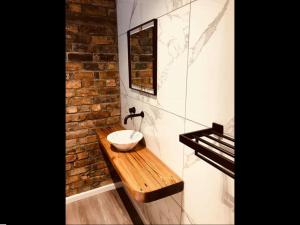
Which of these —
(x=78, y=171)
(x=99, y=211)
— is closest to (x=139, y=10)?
(x=78, y=171)

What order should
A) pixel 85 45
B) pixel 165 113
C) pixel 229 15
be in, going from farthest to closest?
pixel 85 45 → pixel 165 113 → pixel 229 15

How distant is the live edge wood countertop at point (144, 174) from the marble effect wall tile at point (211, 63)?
1.63ft

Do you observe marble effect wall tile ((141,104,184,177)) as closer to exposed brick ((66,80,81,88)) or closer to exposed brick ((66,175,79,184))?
exposed brick ((66,80,81,88))

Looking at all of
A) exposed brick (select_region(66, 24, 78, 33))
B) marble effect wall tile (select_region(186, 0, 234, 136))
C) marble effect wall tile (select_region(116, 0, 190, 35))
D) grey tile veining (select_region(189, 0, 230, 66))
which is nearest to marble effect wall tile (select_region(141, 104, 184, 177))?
marble effect wall tile (select_region(186, 0, 234, 136))

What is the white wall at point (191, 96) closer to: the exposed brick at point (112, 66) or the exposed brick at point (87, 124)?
the exposed brick at point (112, 66)

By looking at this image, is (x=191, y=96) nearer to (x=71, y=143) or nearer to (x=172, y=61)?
(x=172, y=61)

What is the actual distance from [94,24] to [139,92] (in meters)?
0.97

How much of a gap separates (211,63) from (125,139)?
137 cm

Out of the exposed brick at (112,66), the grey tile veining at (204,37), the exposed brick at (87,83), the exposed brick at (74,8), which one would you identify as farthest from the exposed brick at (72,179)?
the grey tile veining at (204,37)

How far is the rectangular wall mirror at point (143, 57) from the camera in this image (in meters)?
1.61
